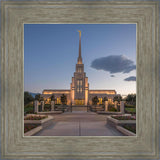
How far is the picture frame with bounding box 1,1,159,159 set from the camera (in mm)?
3945

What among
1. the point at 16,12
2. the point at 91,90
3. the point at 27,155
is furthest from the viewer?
the point at 91,90

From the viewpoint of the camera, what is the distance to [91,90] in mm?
57562

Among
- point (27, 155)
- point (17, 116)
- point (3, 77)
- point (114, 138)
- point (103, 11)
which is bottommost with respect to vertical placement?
point (27, 155)

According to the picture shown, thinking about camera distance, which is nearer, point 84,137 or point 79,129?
point 84,137

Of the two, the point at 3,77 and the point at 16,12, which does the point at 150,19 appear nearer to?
the point at 16,12

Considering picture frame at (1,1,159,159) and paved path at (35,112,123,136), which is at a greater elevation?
picture frame at (1,1,159,159)

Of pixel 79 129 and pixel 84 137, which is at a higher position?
pixel 84 137

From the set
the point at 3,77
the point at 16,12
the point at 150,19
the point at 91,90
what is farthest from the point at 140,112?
the point at 91,90

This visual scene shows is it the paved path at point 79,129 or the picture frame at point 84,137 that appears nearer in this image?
the picture frame at point 84,137

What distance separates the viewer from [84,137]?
4.02 m

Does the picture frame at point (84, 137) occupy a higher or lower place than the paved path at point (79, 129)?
higher

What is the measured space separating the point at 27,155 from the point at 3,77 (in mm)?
2155

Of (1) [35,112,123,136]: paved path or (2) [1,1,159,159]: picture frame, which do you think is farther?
(1) [35,112,123,136]: paved path

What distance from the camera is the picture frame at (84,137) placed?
395 cm
